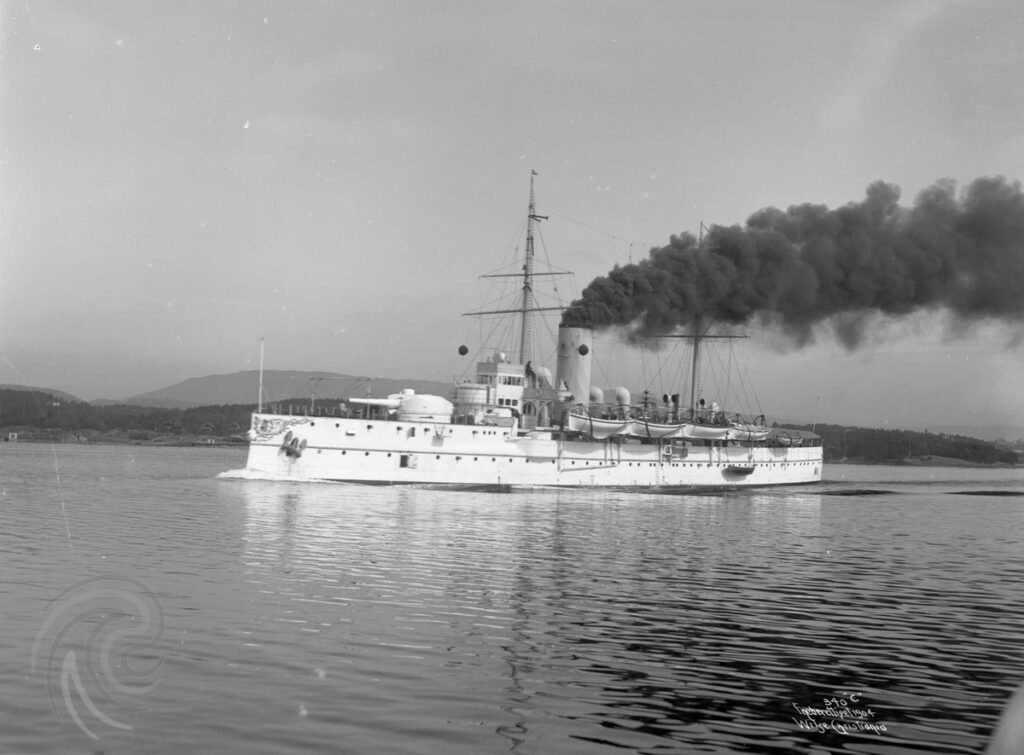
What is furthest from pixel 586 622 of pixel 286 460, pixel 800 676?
pixel 286 460

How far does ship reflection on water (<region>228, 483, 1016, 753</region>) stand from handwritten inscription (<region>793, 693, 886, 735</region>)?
0.03 metres

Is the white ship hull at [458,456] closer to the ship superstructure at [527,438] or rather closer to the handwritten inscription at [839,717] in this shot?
the ship superstructure at [527,438]

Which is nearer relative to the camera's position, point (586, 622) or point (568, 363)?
point (586, 622)

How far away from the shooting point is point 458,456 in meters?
47.0

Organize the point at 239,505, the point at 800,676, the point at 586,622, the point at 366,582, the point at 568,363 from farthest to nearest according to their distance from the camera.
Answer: the point at 568,363, the point at 239,505, the point at 366,582, the point at 586,622, the point at 800,676

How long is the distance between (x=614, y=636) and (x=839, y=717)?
403 centimetres

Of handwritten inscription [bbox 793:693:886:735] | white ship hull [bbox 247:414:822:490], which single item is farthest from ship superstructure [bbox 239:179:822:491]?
handwritten inscription [bbox 793:693:886:735]

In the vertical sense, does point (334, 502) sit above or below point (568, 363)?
below

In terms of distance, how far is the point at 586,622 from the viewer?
47.9ft

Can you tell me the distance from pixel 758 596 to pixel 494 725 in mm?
9591

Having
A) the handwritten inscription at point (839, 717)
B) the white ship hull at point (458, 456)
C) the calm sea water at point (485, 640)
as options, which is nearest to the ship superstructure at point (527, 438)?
the white ship hull at point (458, 456)

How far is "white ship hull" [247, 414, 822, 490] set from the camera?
44.3 m

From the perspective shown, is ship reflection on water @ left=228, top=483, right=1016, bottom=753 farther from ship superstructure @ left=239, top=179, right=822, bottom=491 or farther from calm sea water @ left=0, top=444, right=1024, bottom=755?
ship superstructure @ left=239, top=179, right=822, bottom=491

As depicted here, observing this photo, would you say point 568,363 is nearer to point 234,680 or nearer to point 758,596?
point 758,596
